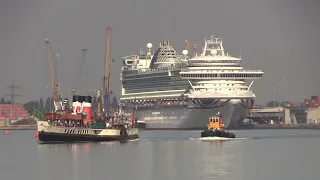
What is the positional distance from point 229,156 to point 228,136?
135 feet

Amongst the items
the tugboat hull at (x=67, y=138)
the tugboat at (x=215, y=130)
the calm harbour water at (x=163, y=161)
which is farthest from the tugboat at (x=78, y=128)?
the tugboat at (x=215, y=130)

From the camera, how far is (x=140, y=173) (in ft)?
282

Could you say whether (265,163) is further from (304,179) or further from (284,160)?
(304,179)

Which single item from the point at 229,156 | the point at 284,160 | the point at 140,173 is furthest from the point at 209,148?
the point at 140,173

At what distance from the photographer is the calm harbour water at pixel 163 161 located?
276 feet

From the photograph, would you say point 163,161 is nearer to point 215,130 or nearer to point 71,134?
point 71,134

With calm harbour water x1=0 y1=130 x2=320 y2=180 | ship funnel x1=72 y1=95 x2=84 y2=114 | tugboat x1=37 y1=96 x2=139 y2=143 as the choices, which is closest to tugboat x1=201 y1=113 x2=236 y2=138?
tugboat x1=37 y1=96 x2=139 y2=143

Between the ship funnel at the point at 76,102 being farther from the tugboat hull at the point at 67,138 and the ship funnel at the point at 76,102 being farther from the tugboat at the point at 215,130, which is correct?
the tugboat at the point at 215,130

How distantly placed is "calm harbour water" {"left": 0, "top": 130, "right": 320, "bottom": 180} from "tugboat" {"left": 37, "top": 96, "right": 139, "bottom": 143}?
260 cm

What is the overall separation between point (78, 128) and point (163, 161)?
38.3 meters

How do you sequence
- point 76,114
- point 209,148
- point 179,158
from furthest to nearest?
1. point 76,114
2. point 209,148
3. point 179,158

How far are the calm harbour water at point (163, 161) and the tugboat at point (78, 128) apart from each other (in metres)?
2.60

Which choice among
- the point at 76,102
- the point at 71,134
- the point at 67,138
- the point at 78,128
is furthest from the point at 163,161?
the point at 76,102

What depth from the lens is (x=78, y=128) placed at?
136m
